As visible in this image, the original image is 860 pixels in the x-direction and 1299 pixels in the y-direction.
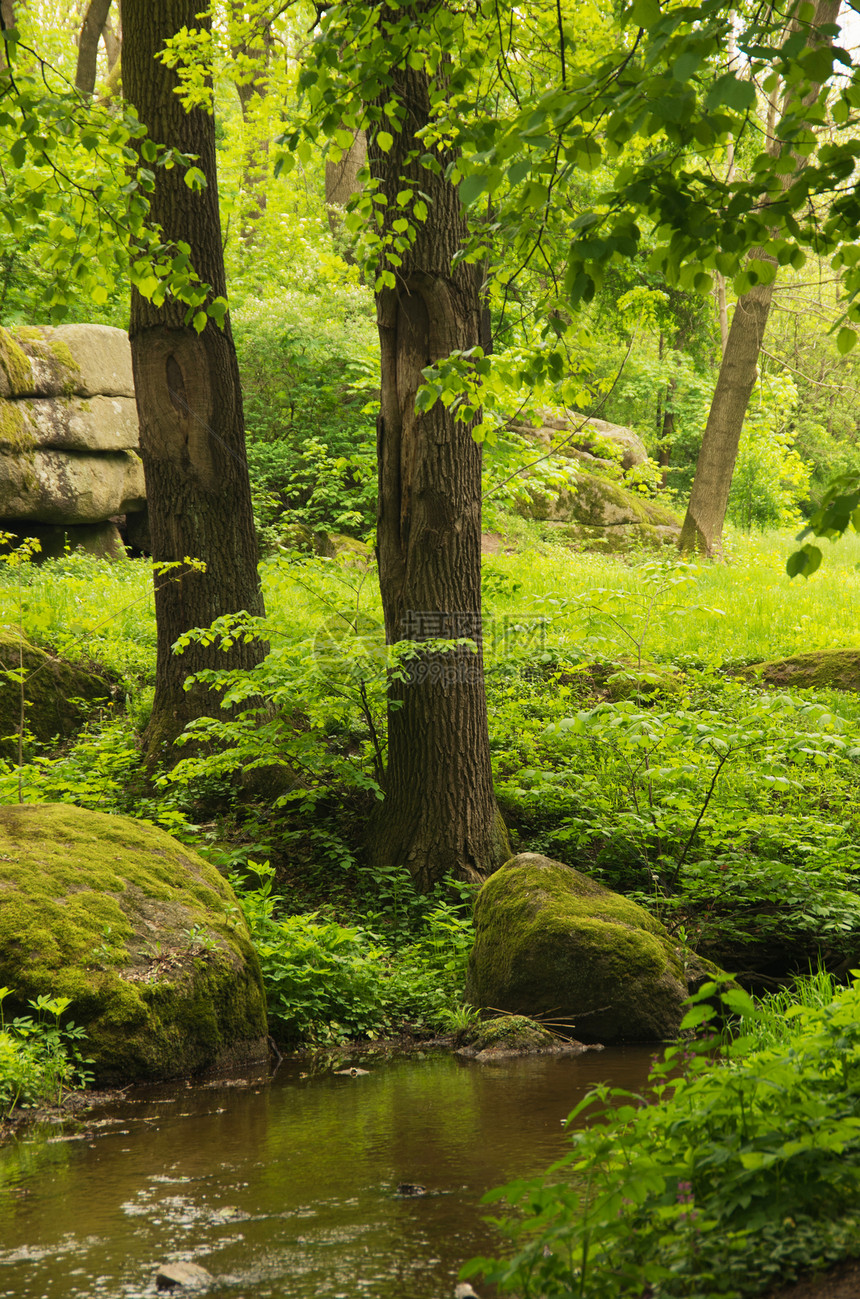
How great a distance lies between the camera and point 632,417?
98.3 feet

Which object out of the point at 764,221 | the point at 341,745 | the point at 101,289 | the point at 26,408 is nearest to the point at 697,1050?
the point at 764,221

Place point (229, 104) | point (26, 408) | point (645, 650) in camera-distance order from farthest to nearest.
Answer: point (229, 104) < point (26, 408) < point (645, 650)

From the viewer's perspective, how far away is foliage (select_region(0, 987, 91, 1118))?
3.30m

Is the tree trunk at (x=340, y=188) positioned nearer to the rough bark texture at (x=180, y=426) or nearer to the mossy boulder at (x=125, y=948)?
the rough bark texture at (x=180, y=426)

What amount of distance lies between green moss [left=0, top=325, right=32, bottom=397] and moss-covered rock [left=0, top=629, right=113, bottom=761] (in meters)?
5.20

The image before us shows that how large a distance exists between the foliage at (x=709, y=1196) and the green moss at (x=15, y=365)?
1228cm

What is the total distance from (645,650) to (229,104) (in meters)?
24.4

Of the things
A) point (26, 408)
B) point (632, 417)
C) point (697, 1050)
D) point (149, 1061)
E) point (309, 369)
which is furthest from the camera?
point (632, 417)

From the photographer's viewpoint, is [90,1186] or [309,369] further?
[309,369]

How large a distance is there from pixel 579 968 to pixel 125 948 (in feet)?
7.16

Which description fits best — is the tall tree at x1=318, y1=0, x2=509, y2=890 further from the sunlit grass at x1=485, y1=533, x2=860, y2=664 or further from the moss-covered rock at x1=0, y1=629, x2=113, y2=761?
the moss-covered rock at x1=0, y1=629, x2=113, y2=761

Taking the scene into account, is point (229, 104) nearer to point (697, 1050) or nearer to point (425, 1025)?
point (425, 1025)

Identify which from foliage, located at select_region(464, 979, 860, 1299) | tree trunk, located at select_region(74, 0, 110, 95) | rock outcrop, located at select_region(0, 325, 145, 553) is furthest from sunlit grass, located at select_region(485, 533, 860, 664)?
tree trunk, located at select_region(74, 0, 110, 95)

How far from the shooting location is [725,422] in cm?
1462
